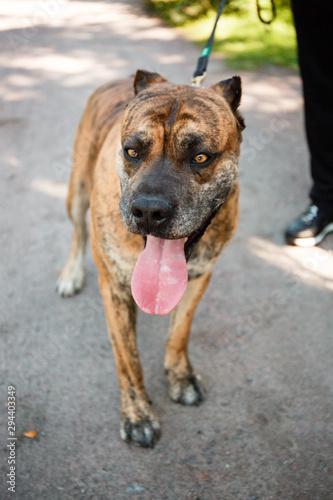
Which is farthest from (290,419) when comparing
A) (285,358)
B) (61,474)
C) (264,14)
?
(264,14)

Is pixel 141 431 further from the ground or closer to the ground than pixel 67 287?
further from the ground

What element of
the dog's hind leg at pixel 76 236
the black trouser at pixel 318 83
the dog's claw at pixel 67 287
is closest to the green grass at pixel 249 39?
the black trouser at pixel 318 83

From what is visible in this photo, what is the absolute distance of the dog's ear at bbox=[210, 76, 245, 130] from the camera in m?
2.27

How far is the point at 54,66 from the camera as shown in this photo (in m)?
7.23

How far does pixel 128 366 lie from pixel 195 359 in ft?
2.16

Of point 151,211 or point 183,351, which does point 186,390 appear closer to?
point 183,351

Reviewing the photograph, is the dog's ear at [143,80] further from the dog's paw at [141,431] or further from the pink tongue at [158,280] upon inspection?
the dog's paw at [141,431]

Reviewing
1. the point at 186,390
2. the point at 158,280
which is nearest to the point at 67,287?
the point at 186,390

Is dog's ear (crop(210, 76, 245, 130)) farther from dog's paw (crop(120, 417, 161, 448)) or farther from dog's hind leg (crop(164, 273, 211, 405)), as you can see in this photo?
dog's paw (crop(120, 417, 161, 448))

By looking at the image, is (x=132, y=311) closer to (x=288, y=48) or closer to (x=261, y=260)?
(x=261, y=260)

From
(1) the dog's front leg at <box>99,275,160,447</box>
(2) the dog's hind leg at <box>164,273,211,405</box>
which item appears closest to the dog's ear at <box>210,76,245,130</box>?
(2) the dog's hind leg at <box>164,273,211,405</box>

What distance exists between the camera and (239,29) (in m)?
8.49

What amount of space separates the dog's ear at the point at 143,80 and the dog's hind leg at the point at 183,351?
1.04 m

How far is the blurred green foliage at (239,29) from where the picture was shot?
7355 mm
